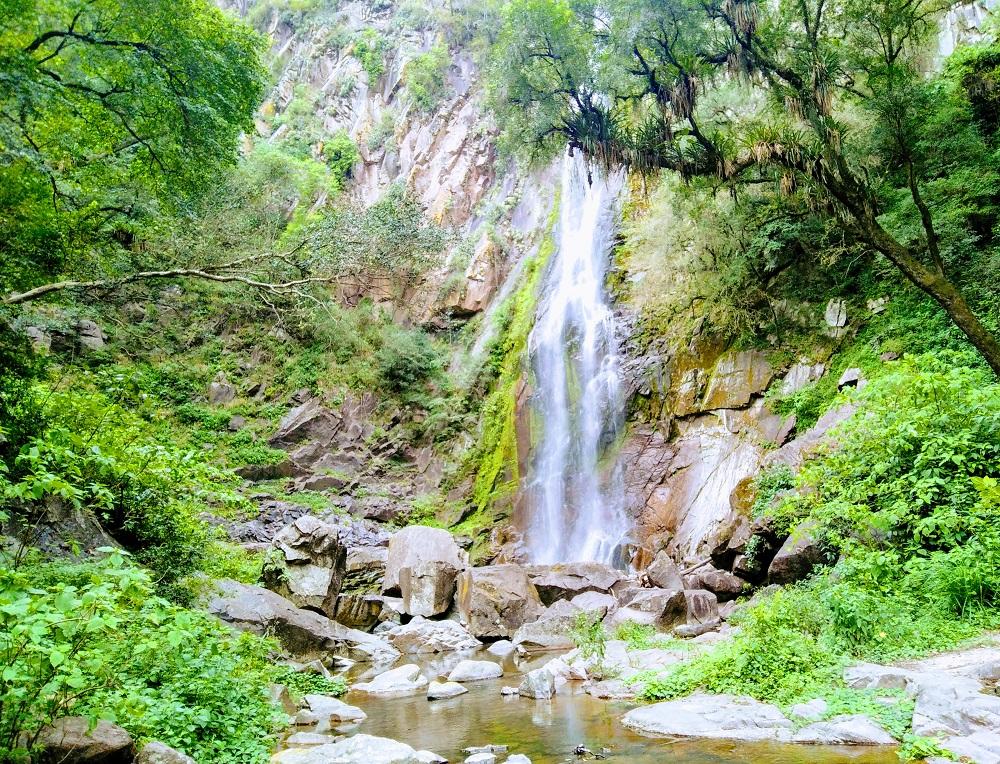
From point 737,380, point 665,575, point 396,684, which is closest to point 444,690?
point 396,684

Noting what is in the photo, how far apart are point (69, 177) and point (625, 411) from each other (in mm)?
15120

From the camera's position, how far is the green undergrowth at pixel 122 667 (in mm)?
3219

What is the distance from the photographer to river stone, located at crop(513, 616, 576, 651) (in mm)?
12172

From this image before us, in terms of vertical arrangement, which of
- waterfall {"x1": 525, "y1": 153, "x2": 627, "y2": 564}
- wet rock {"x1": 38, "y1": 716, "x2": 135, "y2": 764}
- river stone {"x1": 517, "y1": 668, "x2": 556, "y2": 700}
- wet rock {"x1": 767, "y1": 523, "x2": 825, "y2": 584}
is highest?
waterfall {"x1": 525, "y1": 153, "x2": 627, "y2": 564}

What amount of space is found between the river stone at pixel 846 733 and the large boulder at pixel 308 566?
1018cm

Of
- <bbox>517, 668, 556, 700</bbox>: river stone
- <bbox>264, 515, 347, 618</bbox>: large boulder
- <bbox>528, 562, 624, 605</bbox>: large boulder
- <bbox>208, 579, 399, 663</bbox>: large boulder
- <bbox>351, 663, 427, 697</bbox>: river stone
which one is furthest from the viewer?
<bbox>528, 562, 624, 605</bbox>: large boulder

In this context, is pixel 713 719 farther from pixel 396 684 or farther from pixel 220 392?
pixel 220 392

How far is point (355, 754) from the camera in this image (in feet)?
17.5

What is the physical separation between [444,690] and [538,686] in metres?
1.38

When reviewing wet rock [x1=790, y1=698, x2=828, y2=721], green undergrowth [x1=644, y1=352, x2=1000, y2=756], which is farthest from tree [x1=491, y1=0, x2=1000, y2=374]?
wet rock [x1=790, y1=698, x2=828, y2=721]

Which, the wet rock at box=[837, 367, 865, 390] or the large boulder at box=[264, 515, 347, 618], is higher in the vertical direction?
the wet rock at box=[837, 367, 865, 390]

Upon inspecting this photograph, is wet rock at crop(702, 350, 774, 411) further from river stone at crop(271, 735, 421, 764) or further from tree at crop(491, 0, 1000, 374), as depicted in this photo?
river stone at crop(271, 735, 421, 764)

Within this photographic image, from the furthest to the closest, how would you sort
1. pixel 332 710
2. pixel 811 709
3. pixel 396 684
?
pixel 396 684 → pixel 332 710 → pixel 811 709

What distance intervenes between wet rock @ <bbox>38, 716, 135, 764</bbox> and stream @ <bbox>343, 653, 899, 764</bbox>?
9.09ft
